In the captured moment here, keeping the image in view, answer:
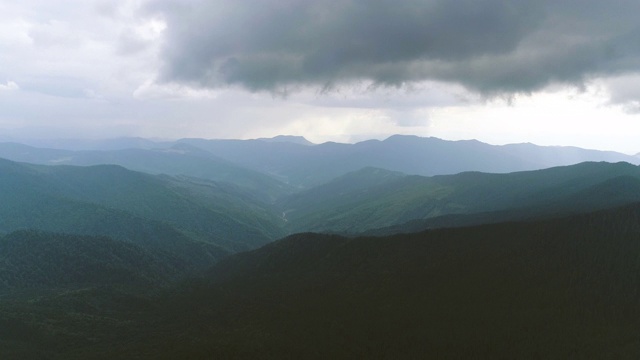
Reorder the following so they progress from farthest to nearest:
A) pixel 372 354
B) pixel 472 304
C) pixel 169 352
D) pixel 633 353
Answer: pixel 472 304, pixel 169 352, pixel 372 354, pixel 633 353

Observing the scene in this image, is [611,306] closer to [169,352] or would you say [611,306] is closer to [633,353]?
[633,353]

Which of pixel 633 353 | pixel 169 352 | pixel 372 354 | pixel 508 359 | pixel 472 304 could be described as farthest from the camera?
pixel 472 304

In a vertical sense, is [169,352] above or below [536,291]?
below

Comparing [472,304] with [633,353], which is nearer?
[633,353]

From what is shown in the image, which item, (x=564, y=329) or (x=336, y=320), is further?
(x=336, y=320)

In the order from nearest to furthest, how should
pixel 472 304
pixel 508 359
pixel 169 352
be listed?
pixel 508 359 < pixel 169 352 < pixel 472 304

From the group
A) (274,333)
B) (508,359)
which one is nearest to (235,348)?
(274,333)

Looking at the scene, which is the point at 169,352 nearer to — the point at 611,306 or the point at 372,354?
the point at 372,354

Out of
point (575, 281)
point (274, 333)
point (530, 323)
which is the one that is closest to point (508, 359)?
point (530, 323)

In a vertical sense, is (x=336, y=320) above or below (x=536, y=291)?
below
